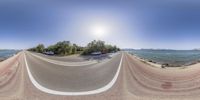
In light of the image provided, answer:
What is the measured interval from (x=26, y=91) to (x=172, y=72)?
1.91 meters

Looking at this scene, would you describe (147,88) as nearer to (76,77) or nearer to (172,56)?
(172,56)

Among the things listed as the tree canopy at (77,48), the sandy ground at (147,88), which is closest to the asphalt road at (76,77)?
the sandy ground at (147,88)

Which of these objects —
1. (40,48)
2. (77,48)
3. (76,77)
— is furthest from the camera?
(76,77)

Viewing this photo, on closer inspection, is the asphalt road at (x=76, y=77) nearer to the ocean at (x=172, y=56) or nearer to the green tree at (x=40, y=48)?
the green tree at (x=40, y=48)

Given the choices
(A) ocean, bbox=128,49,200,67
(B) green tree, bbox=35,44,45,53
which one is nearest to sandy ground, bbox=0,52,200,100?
(A) ocean, bbox=128,49,200,67

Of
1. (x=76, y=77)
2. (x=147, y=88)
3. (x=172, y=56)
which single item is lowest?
(x=147, y=88)

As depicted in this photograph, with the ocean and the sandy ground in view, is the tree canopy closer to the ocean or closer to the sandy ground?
the ocean

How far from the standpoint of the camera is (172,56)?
119 inches

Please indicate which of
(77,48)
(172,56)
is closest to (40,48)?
A: (77,48)

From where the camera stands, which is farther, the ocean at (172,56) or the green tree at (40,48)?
the green tree at (40,48)

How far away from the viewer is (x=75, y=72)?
328cm

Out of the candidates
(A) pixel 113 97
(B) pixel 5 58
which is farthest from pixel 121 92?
(B) pixel 5 58

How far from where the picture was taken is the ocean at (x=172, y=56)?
2971 millimetres

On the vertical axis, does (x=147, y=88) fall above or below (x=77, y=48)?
below
